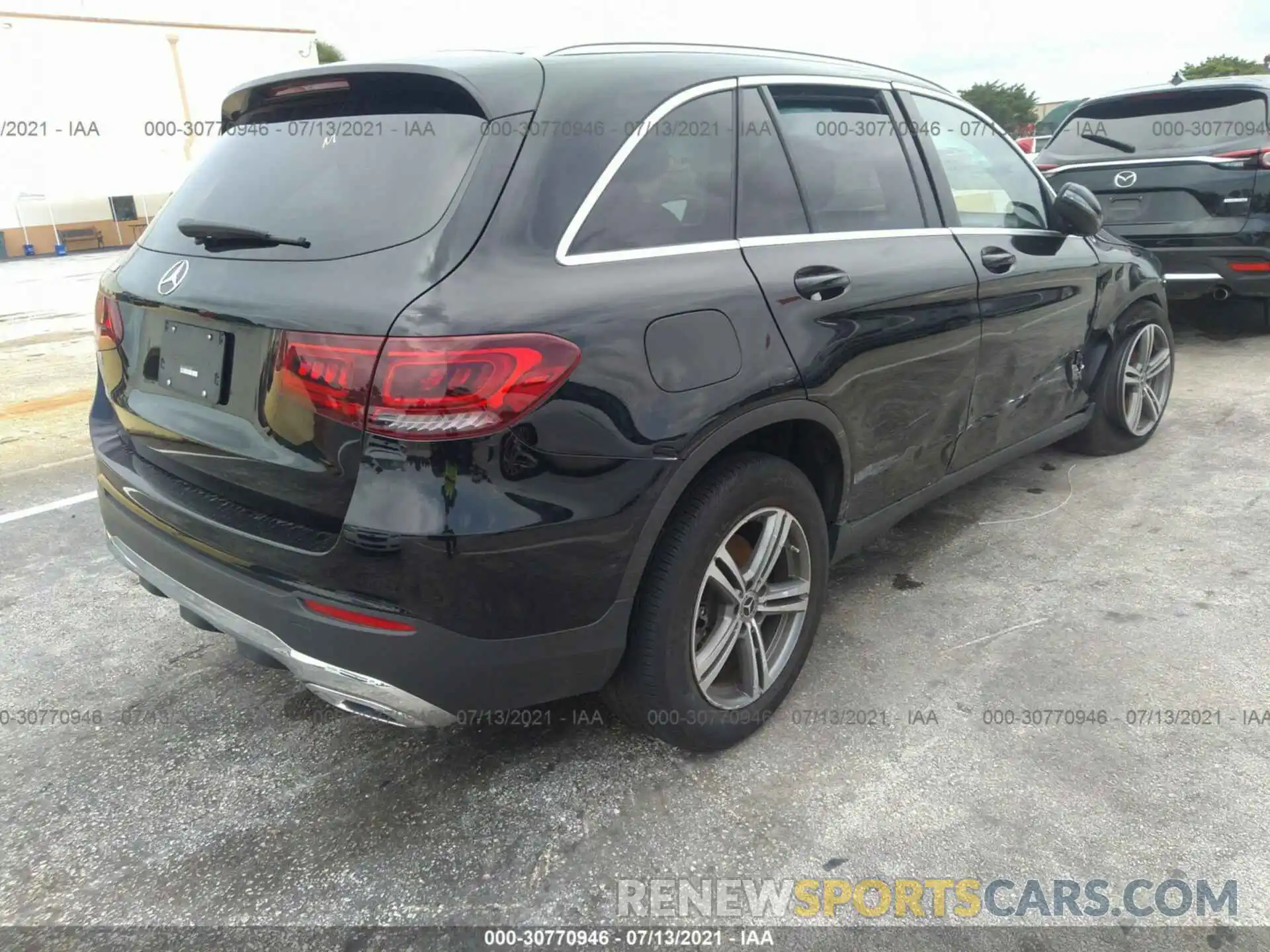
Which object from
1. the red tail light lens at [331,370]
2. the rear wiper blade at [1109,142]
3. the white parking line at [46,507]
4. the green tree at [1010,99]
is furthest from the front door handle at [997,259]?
the green tree at [1010,99]

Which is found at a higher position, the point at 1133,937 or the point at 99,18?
the point at 99,18

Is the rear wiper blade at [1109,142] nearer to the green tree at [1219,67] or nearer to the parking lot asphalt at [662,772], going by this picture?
the parking lot asphalt at [662,772]

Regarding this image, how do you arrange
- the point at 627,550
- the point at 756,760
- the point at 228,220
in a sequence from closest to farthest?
the point at 627,550, the point at 228,220, the point at 756,760

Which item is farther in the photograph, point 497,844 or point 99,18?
point 99,18

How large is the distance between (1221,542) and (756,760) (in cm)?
240

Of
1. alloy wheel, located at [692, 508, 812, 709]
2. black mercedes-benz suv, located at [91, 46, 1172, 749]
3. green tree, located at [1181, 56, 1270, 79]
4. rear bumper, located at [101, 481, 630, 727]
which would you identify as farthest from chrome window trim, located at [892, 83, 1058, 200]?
green tree, located at [1181, 56, 1270, 79]

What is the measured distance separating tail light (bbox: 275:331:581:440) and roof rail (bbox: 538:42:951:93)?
0.91m

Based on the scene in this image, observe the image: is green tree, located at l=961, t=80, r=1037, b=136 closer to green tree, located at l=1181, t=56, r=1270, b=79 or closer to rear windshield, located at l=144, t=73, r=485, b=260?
green tree, located at l=1181, t=56, r=1270, b=79

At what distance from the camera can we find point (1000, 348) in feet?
11.2

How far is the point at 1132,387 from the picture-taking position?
4.65 m

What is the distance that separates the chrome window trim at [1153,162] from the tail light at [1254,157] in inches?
1.3

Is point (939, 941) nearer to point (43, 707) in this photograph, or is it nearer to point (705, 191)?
point (705, 191)

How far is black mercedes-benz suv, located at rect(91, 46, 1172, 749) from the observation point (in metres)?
1.92

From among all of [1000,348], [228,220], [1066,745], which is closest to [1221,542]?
[1000,348]
